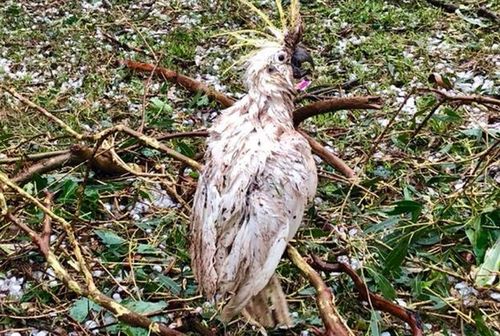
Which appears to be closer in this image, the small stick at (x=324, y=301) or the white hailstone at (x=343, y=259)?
the small stick at (x=324, y=301)

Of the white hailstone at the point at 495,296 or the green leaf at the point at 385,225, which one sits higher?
the green leaf at the point at 385,225

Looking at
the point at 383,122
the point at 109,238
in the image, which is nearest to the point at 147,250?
the point at 109,238

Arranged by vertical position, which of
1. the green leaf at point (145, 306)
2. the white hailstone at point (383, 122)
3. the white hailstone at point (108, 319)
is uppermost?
the white hailstone at point (383, 122)

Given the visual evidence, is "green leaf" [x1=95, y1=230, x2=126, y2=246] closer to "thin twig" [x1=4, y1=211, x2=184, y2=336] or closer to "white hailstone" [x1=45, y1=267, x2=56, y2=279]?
"white hailstone" [x1=45, y1=267, x2=56, y2=279]

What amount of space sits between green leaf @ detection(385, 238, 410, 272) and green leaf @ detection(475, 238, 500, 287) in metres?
0.27

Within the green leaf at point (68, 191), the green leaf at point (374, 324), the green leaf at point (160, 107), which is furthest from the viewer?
the green leaf at point (160, 107)

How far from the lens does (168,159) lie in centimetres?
351

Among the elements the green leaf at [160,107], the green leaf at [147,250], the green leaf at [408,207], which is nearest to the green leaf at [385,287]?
the green leaf at [408,207]

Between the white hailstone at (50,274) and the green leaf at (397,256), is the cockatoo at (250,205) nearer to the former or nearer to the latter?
the green leaf at (397,256)

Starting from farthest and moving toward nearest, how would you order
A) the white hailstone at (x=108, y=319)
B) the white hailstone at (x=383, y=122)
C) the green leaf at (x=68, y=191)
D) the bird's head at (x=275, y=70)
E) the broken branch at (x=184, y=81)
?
1. the broken branch at (x=184, y=81)
2. the white hailstone at (x=383, y=122)
3. the green leaf at (x=68, y=191)
4. the bird's head at (x=275, y=70)
5. the white hailstone at (x=108, y=319)

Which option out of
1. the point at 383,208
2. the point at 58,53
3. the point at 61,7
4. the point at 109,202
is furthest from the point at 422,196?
the point at 61,7

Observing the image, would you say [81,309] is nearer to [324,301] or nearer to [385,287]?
[324,301]

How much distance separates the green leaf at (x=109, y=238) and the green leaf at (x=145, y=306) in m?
0.41

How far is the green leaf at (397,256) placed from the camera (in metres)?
2.47
